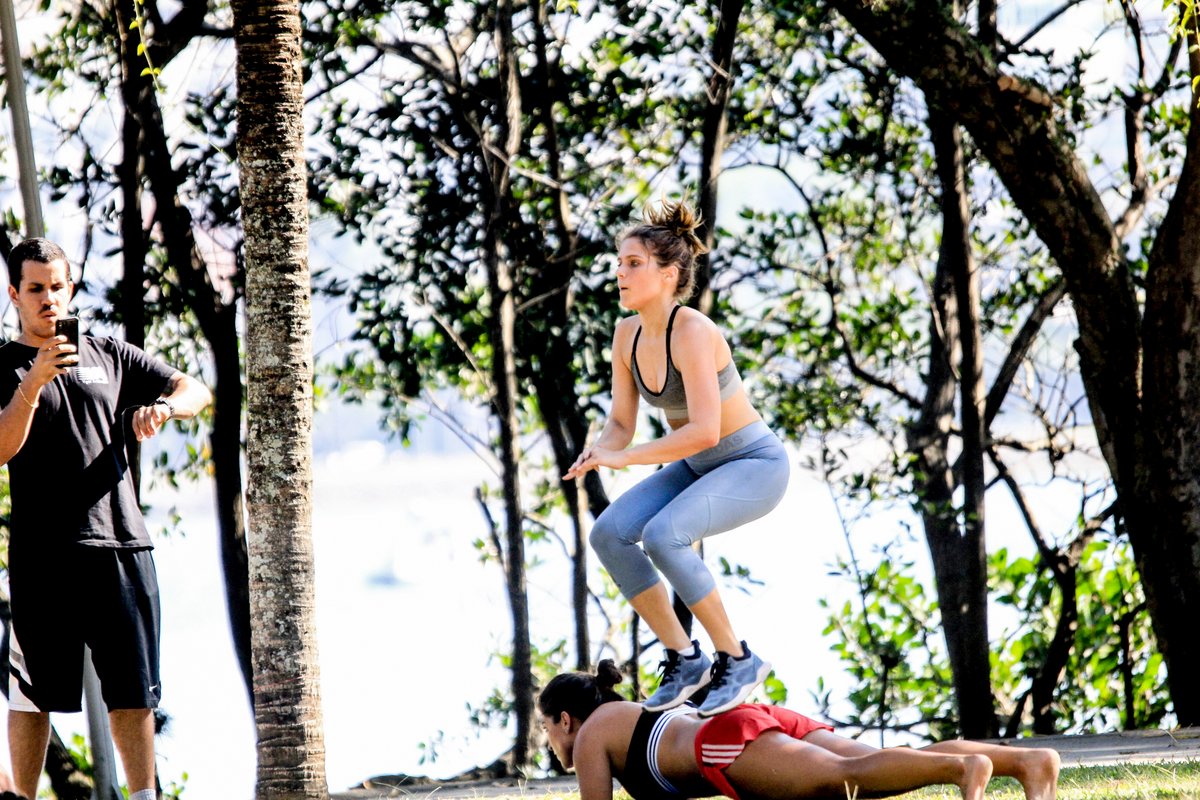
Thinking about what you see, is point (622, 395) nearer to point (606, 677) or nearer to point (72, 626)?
point (606, 677)

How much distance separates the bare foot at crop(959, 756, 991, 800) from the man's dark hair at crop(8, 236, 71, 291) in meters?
3.49

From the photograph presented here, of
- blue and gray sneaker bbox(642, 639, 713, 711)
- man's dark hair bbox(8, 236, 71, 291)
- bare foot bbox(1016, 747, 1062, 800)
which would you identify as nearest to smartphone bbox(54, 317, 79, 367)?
man's dark hair bbox(8, 236, 71, 291)

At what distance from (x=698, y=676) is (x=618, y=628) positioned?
6.85 meters

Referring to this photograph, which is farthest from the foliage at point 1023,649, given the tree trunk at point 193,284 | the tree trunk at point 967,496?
the tree trunk at point 193,284

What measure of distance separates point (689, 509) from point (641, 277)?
847 mm

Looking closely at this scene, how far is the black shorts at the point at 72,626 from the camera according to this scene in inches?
171

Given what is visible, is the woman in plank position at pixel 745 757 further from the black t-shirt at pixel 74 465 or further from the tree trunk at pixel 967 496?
→ the tree trunk at pixel 967 496

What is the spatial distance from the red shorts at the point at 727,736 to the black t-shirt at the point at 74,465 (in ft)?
6.80

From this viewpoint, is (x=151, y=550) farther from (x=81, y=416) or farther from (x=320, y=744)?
(x=320, y=744)

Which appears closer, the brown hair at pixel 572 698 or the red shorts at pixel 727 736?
the red shorts at pixel 727 736

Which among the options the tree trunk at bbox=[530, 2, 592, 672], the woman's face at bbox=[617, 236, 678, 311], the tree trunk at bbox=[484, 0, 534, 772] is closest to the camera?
the woman's face at bbox=[617, 236, 678, 311]

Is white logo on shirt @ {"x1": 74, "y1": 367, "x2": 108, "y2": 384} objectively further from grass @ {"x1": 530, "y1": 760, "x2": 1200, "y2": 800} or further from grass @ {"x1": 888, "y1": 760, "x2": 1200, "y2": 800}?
grass @ {"x1": 888, "y1": 760, "x2": 1200, "y2": 800}

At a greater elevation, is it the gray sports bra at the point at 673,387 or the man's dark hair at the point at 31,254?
the man's dark hair at the point at 31,254

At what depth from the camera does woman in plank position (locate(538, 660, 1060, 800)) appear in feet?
13.2
